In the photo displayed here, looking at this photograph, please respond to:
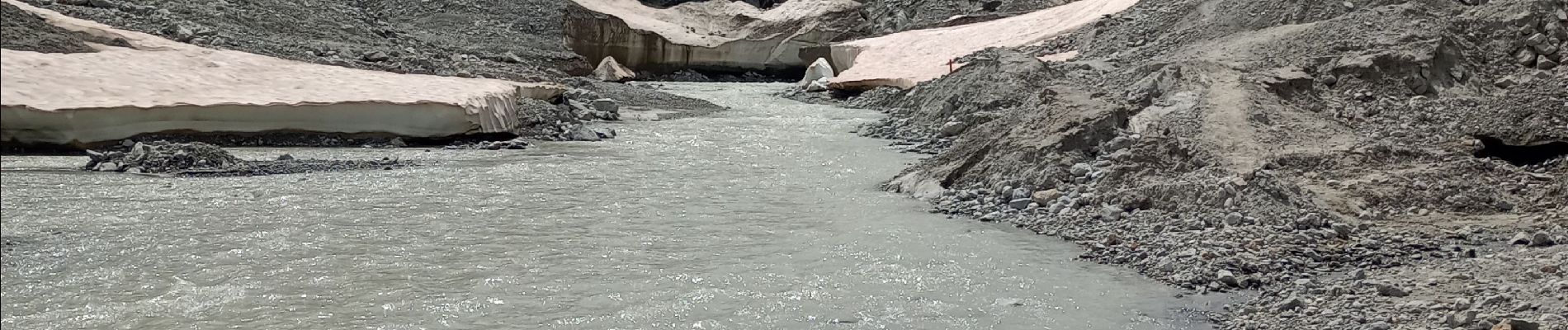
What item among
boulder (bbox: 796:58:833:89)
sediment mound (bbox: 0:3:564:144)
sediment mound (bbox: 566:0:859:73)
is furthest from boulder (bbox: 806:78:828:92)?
sediment mound (bbox: 0:3:564:144)

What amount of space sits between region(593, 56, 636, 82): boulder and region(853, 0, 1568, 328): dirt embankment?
37.4ft

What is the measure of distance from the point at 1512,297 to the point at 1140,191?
2.61 meters

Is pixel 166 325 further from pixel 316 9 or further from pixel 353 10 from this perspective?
pixel 353 10

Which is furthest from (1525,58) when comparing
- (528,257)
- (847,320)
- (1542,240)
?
(528,257)

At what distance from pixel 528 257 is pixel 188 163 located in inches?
160

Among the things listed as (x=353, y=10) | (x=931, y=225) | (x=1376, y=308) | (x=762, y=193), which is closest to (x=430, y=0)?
(x=353, y=10)

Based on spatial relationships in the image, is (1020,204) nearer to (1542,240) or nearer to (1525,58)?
(1542,240)

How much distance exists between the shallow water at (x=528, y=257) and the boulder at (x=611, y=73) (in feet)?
40.1

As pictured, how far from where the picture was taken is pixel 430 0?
81.2 feet

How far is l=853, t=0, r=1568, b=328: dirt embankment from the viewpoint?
5.07m

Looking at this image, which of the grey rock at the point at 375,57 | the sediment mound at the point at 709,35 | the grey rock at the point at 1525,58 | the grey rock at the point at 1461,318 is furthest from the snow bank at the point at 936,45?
the grey rock at the point at 1461,318

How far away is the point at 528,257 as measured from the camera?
605 centimetres

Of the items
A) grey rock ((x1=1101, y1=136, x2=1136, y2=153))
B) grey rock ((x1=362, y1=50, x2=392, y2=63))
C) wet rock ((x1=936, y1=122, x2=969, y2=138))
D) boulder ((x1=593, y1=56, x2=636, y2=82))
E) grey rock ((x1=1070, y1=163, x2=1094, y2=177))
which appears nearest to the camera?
grey rock ((x1=1070, y1=163, x2=1094, y2=177))

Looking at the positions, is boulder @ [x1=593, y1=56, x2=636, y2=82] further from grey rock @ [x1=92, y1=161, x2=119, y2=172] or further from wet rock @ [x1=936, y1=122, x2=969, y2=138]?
grey rock @ [x1=92, y1=161, x2=119, y2=172]
